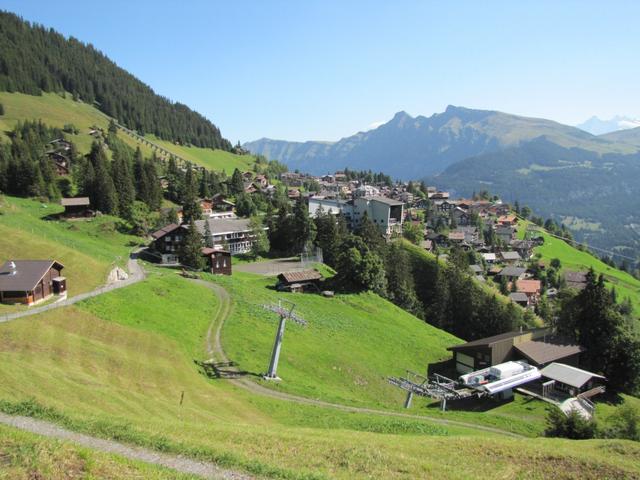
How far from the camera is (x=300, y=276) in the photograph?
80.4 metres

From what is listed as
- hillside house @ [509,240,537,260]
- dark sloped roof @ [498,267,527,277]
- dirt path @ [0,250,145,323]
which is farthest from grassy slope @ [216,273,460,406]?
hillside house @ [509,240,537,260]

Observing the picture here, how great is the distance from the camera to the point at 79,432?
773 inches

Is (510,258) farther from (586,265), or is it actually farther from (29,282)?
(29,282)

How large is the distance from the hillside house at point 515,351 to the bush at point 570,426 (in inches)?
772

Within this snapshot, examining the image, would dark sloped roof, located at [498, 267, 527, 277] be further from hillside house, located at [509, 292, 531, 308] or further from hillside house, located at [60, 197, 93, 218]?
hillside house, located at [60, 197, 93, 218]

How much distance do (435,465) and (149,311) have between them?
3681 centimetres

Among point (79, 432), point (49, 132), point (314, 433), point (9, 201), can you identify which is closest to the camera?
point (79, 432)

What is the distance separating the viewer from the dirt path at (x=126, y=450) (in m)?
17.0

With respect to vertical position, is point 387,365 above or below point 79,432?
below

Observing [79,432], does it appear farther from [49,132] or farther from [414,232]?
[49,132]

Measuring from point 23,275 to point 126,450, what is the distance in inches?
1350

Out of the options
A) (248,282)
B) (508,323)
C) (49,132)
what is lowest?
(508,323)

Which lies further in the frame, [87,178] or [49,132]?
[49,132]

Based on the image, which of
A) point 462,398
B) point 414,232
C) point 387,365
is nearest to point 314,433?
point 462,398
